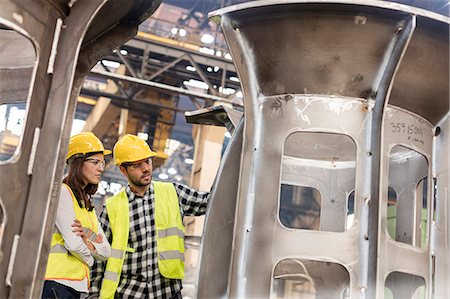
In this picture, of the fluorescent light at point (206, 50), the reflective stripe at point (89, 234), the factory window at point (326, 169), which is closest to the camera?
the reflective stripe at point (89, 234)

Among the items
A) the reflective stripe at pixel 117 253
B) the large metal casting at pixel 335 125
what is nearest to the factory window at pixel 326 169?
the large metal casting at pixel 335 125

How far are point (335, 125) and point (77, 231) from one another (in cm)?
168

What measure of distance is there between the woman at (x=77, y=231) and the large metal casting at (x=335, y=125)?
2.87 feet

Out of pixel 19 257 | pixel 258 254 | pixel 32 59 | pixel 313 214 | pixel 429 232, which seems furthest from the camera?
pixel 313 214

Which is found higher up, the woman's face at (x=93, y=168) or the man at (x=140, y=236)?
the woman's face at (x=93, y=168)

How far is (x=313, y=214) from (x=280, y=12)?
16.0 metres

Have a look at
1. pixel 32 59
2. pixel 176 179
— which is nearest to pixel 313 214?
pixel 176 179

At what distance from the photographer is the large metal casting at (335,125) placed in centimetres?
353

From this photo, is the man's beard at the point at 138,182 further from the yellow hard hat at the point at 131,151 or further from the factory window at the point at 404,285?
the factory window at the point at 404,285

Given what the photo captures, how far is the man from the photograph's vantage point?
3.96 metres

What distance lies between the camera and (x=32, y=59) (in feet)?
10.9

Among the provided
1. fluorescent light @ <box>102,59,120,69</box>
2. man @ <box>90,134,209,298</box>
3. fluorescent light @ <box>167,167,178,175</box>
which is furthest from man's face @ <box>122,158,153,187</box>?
fluorescent light @ <box>167,167,178,175</box>

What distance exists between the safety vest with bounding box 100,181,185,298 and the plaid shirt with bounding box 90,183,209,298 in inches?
1.5

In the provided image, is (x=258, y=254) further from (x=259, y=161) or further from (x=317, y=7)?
(x=317, y=7)
